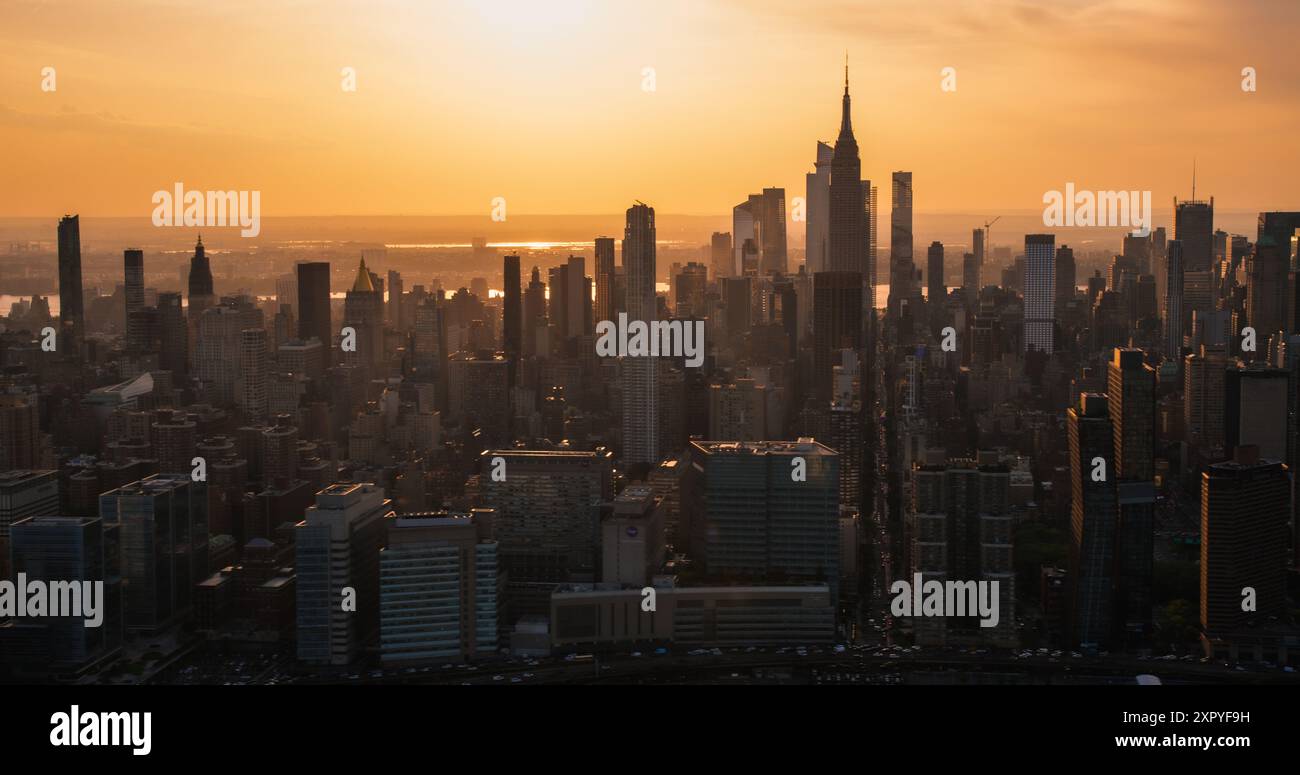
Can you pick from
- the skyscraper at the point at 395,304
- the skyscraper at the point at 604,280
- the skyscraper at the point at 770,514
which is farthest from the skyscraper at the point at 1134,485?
the skyscraper at the point at 395,304

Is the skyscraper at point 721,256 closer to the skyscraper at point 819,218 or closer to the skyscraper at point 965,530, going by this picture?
the skyscraper at point 819,218

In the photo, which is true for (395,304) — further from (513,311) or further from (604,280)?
(604,280)

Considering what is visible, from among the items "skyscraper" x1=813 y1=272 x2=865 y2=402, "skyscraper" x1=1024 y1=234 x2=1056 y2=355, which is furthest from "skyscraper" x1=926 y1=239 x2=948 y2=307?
"skyscraper" x1=813 y1=272 x2=865 y2=402

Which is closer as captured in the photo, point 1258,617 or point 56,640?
point 56,640

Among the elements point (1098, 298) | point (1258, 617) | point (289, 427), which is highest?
point (1098, 298)
